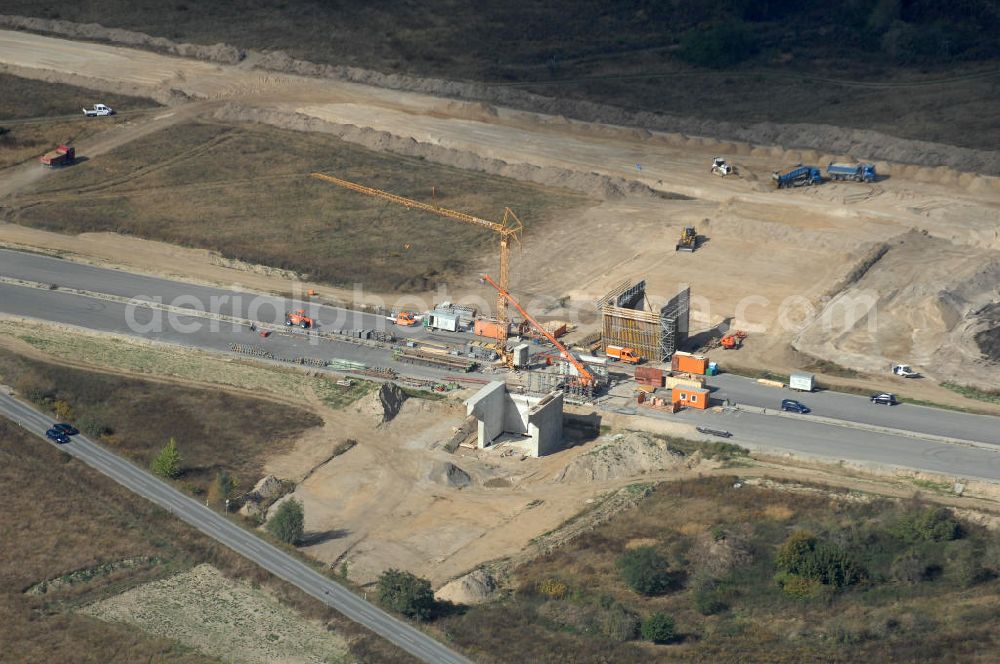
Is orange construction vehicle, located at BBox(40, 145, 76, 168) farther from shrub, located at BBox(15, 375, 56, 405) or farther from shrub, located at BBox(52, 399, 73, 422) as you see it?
shrub, located at BBox(52, 399, 73, 422)

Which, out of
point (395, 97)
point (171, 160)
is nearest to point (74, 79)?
point (171, 160)

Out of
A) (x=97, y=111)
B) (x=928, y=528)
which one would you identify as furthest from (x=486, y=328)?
(x=97, y=111)

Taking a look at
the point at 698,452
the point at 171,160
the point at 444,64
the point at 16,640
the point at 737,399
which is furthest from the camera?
the point at 444,64

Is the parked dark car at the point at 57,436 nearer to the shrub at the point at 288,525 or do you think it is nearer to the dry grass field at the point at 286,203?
the shrub at the point at 288,525

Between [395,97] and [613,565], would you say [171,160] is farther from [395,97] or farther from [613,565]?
[613,565]

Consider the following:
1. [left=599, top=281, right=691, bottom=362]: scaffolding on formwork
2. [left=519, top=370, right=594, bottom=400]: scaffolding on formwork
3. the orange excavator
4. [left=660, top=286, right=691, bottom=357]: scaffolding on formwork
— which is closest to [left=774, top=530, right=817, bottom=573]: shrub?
[left=519, top=370, right=594, bottom=400]: scaffolding on formwork

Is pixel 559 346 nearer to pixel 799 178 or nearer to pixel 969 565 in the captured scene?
pixel 969 565
